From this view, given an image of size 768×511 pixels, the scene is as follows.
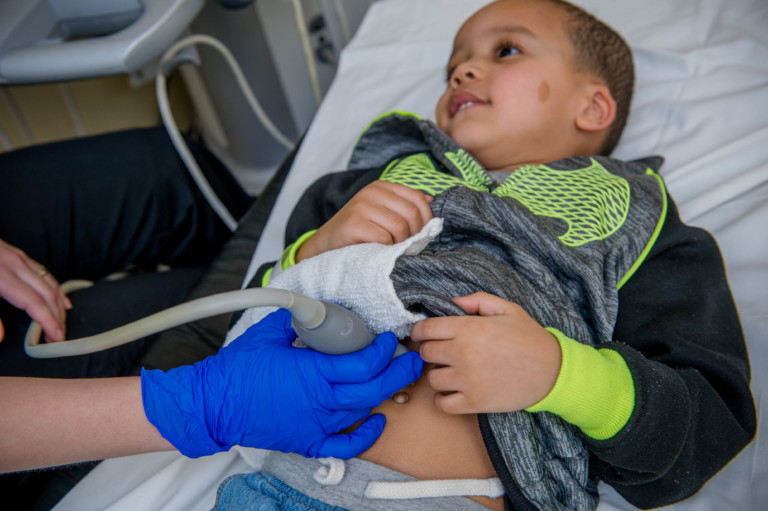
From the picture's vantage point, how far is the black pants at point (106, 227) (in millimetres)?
1039

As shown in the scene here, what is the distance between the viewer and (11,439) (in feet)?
2.01

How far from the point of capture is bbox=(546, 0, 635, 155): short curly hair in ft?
3.60

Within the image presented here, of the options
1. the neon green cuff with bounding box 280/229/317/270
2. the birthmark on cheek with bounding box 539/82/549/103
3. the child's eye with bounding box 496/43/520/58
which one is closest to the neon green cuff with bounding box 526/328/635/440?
the neon green cuff with bounding box 280/229/317/270

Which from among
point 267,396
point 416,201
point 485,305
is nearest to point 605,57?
point 416,201

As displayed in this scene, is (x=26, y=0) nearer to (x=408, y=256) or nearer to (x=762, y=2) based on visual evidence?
(x=408, y=256)

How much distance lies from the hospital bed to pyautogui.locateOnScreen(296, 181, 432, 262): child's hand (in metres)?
0.41

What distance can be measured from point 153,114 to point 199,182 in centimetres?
108

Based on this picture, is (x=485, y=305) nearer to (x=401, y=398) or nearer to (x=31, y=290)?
(x=401, y=398)

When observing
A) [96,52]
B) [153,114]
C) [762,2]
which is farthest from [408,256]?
[153,114]

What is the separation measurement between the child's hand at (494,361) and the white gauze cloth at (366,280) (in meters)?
0.07

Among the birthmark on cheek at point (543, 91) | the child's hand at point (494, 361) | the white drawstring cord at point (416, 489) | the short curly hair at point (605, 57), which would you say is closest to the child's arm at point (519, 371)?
the child's hand at point (494, 361)

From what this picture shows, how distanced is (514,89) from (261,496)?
2.58ft

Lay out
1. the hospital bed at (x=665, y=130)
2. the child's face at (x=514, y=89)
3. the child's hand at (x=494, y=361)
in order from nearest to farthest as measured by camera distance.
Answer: the child's hand at (x=494, y=361) < the hospital bed at (x=665, y=130) < the child's face at (x=514, y=89)

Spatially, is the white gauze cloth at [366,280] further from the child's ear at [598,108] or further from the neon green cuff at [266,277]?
the child's ear at [598,108]
